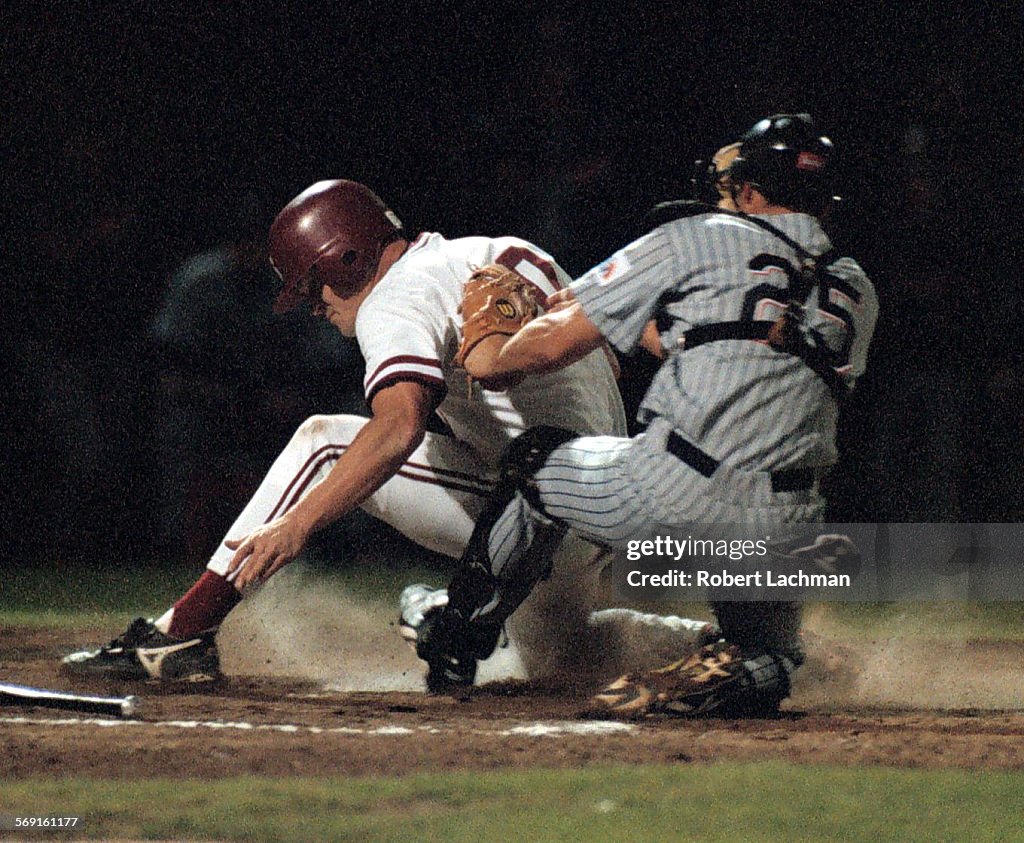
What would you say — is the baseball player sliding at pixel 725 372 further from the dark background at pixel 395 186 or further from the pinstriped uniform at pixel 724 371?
the dark background at pixel 395 186

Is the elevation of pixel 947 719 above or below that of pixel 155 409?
below

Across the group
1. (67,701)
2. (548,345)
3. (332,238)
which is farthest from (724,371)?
(67,701)

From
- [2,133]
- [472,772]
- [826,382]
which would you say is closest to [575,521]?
[826,382]

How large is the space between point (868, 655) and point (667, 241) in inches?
79.3

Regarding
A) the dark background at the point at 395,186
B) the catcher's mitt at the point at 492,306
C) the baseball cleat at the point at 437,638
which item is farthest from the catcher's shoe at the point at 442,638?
the dark background at the point at 395,186

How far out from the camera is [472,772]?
357 centimetres

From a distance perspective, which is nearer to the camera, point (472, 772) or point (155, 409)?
point (472, 772)

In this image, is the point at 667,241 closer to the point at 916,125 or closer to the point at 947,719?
the point at 947,719

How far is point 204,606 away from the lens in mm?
4816

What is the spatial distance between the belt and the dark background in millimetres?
3296

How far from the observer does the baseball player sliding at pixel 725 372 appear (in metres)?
4.12

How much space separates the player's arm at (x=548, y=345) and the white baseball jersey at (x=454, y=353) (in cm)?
20

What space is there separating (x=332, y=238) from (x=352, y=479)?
93 centimetres

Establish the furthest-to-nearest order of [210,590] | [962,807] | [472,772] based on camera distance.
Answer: [210,590] < [472,772] < [962,807]
